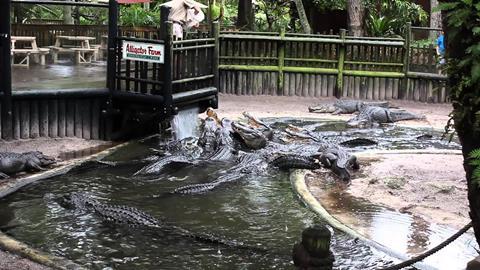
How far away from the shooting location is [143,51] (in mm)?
10219

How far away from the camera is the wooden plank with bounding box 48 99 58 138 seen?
33.5ft

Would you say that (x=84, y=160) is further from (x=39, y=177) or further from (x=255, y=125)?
(x=255, y=125)

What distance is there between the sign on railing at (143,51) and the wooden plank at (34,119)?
1534 millimetres

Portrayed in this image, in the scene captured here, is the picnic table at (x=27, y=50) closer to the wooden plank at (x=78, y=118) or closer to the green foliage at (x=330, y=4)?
the wooden plank at (x=78, y=118)

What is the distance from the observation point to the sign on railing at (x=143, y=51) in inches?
397

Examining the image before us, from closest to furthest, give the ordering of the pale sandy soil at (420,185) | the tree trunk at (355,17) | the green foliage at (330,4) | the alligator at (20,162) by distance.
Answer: the pale sandy soil at (420,185), the alligator at (20,162), the tree trunk at (355,17), the green foliage at (330,4)

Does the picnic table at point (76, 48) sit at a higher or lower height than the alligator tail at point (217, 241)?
higher

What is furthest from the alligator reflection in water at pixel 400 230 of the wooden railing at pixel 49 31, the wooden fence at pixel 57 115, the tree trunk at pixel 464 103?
the wooden railing at pixel 49 31

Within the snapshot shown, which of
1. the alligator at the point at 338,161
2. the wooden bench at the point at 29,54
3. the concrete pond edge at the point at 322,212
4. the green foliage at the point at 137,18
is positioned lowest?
the concrete pond edge at the point at 322,212

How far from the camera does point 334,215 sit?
23.3 ft

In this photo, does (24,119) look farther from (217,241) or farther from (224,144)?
(217,241)

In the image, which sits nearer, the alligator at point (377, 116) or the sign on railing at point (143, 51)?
the sign on railing at point (143, 51)

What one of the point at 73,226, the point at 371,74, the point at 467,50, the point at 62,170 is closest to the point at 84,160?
the point at 62,170

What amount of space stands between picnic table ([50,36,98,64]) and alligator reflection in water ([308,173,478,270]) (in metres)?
5.35
